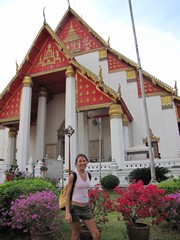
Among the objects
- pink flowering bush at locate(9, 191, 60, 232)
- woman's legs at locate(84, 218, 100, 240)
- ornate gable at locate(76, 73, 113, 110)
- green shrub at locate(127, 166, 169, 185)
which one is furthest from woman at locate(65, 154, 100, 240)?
ornate gable at locate(76, 73, 113, 110)

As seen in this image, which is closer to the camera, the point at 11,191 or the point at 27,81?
the point at 11,191

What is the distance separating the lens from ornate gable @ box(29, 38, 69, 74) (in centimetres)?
1396

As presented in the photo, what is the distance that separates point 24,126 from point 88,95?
4.45 m

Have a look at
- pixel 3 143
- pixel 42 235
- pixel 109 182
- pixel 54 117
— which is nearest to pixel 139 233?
pixel 42 235

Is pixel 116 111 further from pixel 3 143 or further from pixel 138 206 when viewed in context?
pixel 3 143

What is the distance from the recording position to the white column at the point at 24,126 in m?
12.6

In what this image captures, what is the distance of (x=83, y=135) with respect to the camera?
14555 mm

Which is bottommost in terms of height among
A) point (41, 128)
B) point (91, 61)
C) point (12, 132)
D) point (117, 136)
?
point (117, 136)

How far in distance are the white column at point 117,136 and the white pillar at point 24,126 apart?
17.5 ft

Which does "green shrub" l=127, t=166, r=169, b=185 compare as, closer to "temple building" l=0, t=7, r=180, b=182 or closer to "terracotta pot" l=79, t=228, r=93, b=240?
"temple building" l=0, t=7, r=180, b=182

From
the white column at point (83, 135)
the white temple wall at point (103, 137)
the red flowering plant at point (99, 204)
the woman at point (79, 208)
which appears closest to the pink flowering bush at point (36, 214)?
the red flowering plant at point (99, 204)

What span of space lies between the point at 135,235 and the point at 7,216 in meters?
2.10

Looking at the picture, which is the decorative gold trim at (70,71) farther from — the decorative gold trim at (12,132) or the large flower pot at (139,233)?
the large flower pot at (139,233)

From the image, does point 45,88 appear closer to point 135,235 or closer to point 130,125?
point 130,125
